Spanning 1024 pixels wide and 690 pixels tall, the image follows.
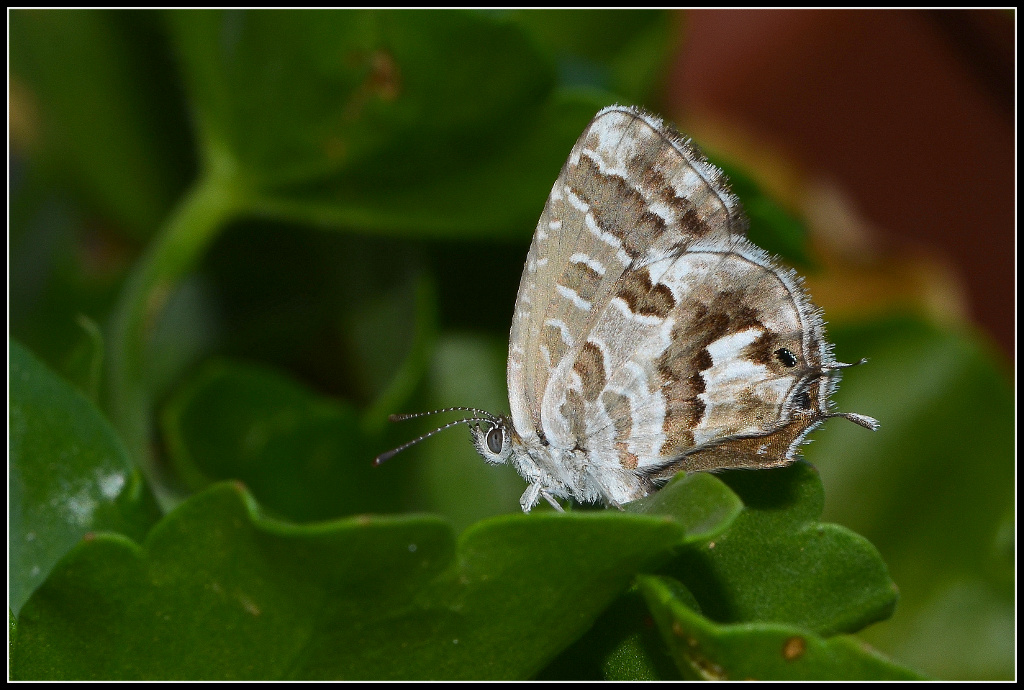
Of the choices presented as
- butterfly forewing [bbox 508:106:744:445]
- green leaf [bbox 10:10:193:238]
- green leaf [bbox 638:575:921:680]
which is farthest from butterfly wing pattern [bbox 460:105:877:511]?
green leaf [bbox 10:10:193:238]

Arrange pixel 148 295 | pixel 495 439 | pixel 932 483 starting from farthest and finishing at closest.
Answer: pixel 932 483 → pixel 148 295 → pixel 495 439

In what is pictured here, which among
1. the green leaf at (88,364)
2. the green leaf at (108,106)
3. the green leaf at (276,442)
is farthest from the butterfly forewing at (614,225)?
the green leaf at (108,106)

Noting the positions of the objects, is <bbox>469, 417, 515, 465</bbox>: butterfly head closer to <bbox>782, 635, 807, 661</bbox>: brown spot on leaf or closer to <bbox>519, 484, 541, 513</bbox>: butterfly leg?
<bbox>519, 484, 541, 513</bbox>: butterfly leg

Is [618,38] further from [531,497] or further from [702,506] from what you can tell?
[702,506]

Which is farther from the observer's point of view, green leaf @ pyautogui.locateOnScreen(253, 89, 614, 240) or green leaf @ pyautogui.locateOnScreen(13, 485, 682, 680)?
green leaf @ pyautogui.locateOnScreen(253, 89, 614, 240)

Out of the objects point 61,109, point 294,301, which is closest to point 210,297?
point 294,301

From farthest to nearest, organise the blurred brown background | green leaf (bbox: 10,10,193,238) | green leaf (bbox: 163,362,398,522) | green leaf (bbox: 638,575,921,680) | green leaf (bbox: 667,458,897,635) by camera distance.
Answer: the blurred brown background < green leaf (bbox: 10,10,193,238) < green leaf (bbox: 163,362,398,522) < green leaf (bbox: 667,458,897,635) < green leaf (bbox: 638,575,921,680)

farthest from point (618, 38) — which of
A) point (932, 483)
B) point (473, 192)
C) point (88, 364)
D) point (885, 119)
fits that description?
point (88, 364)

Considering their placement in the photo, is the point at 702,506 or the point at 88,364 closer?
the point at 702,506
